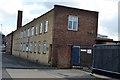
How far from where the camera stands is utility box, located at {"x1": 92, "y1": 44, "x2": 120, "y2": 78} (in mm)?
16016

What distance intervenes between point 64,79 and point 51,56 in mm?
12400

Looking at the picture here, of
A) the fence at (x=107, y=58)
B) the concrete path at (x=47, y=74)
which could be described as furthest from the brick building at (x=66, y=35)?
the fence at (x=107, y=58)

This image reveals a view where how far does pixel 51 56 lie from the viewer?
28.9 meters

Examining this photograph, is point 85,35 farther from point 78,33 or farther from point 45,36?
point 45,36

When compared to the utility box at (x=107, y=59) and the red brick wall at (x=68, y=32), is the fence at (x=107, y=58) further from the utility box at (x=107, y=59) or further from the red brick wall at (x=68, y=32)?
the red brick wall at (x=68, y=32)

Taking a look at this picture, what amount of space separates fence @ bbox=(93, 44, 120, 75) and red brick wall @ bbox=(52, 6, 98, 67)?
762 centimetres

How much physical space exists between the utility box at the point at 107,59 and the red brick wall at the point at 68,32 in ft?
25.0

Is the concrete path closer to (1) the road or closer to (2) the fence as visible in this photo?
(1) the road

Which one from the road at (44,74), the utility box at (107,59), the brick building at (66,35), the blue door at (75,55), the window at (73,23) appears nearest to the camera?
the utility box at (107,59)

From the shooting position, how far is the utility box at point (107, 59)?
16.0 meters

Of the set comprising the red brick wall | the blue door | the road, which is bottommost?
the road

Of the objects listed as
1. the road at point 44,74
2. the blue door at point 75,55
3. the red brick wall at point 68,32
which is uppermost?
the red brick wall at point 68,32

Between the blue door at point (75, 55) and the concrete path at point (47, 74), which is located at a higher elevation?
the blue door at point (75, 55)

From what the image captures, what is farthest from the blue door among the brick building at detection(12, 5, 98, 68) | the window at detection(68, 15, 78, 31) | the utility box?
the utility box
